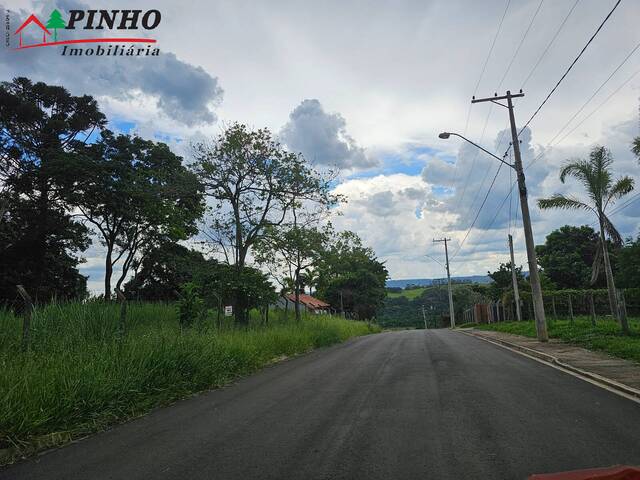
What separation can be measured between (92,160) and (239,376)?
23.6m

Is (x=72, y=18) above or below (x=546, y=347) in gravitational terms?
above

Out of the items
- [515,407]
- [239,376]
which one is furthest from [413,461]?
[239,376]

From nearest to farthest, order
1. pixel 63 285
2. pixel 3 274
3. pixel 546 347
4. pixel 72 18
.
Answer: pixel 72 18, pixel 546 347, pixel 3 274, pixel 63 285

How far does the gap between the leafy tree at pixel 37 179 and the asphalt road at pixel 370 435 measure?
25919 millimetres

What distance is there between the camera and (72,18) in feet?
49.0

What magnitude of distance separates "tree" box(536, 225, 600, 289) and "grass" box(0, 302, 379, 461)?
4281 centimetres

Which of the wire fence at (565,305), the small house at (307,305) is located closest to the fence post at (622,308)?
the wire fence at (565,305)

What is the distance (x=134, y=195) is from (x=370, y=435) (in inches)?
1154

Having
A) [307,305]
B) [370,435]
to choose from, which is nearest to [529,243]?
[370,435]

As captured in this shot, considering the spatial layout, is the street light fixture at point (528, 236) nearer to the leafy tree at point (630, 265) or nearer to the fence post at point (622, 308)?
the fence post at point (622, 308)

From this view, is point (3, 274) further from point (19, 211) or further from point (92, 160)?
point (92, 160)

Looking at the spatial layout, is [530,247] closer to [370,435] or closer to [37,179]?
[370,435]

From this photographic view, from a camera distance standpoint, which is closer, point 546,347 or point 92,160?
point 546,347

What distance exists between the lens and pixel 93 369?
776 centimetres
